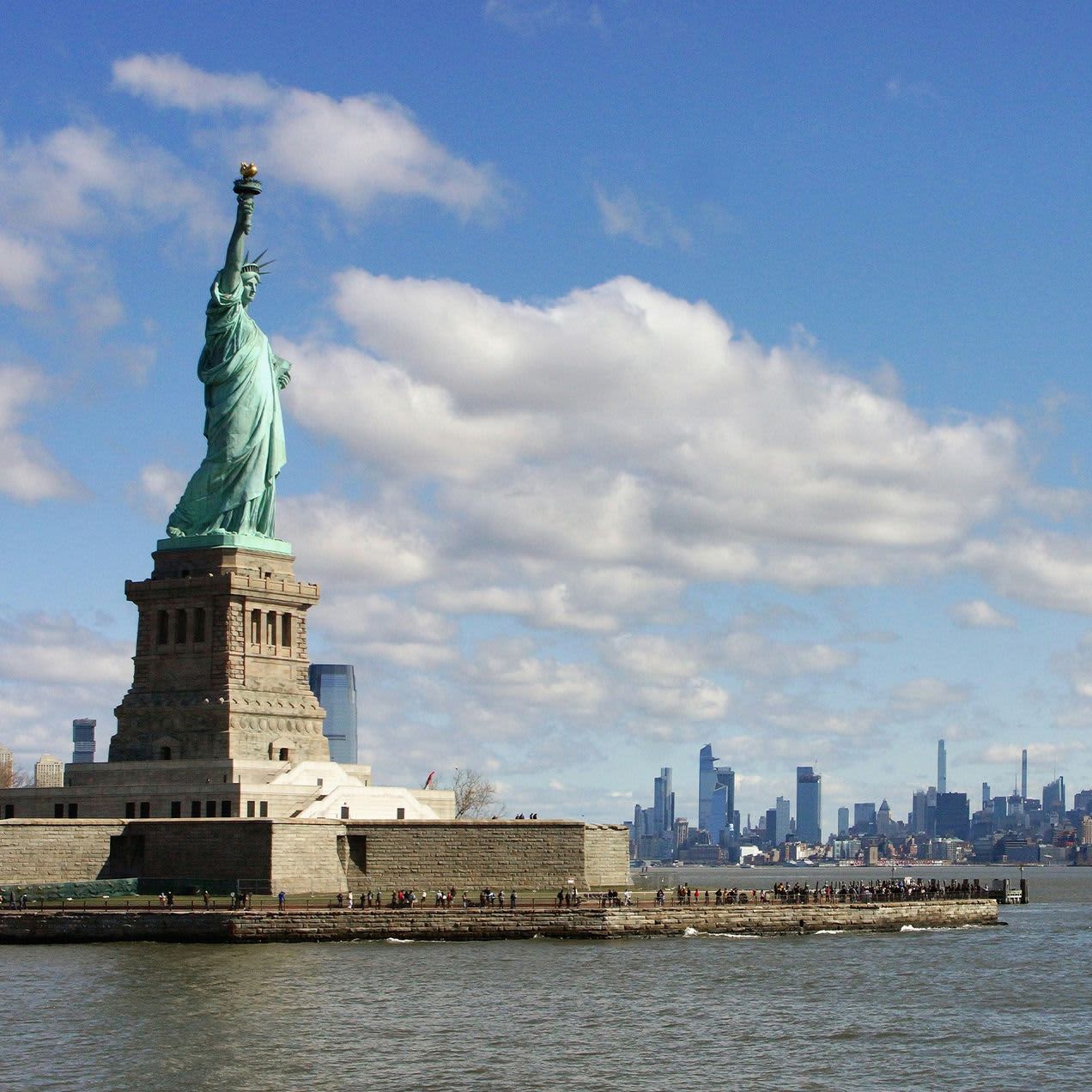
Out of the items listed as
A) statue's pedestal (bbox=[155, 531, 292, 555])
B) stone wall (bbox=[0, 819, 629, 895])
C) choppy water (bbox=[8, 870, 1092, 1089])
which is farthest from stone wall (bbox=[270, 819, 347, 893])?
statue's pedestal (bbox=[155, 531, 292, 555])

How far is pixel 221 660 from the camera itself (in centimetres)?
8919

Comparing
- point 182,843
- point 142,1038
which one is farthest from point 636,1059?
point 182,843

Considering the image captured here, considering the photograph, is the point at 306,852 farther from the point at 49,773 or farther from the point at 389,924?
the point at 49,773

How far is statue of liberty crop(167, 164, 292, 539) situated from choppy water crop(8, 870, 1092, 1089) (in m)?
26.2

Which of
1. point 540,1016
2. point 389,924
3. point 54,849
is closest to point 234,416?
point 54,849

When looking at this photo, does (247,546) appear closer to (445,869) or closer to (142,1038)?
(445,869)

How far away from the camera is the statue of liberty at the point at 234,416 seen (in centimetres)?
9312

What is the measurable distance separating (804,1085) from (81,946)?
33.7 m

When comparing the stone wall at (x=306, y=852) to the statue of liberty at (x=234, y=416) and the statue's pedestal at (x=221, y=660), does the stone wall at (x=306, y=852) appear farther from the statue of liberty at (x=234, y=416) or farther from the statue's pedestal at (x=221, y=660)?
the statue of liberty at (x=234, y=416)

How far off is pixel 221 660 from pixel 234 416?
11.9 meters

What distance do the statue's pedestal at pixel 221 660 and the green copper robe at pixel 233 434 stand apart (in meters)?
1.42

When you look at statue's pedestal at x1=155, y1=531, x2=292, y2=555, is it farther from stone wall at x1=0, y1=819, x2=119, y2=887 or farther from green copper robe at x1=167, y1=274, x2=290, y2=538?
stone wall at x1=0, y1=819, x2=119, y2=887

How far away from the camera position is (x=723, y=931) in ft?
269

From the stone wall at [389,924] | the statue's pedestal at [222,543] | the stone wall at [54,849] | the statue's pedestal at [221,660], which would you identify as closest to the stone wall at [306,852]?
the stone wall at [54,849]
